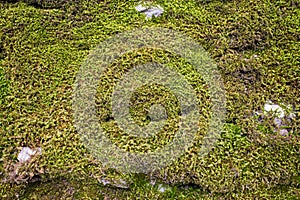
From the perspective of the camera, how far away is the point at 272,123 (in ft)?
8.78

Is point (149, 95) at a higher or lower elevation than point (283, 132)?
higher

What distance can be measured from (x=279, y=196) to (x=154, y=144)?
102cm

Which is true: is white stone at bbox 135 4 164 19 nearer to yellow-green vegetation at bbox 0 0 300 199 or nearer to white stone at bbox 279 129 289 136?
yellow-green vegetation at bbox 0 0 300 199

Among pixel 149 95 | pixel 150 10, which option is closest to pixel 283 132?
pixel 149 95

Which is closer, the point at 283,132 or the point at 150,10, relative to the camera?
the point at 283,132

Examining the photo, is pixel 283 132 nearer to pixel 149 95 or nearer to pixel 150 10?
pixel 149 95

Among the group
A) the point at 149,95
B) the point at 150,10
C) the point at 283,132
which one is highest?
the point at 150,10

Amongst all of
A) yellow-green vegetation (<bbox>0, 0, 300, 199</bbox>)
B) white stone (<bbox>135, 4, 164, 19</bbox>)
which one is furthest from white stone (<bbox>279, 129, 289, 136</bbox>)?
white stone (<bbox>135, 4, 164, 19</bbox>)

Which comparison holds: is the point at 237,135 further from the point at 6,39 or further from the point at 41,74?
the point at 6,39

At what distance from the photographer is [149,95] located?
2750 mm

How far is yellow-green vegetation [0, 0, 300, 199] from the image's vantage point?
8.41 feet

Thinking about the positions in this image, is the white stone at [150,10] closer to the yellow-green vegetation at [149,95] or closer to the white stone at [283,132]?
the yellow-green vegetation at [149,95]

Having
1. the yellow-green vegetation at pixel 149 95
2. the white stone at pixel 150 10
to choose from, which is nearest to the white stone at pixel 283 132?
the yellow-green vegetation at pixel 149 95

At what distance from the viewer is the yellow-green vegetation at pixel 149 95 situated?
2562 millimetres
